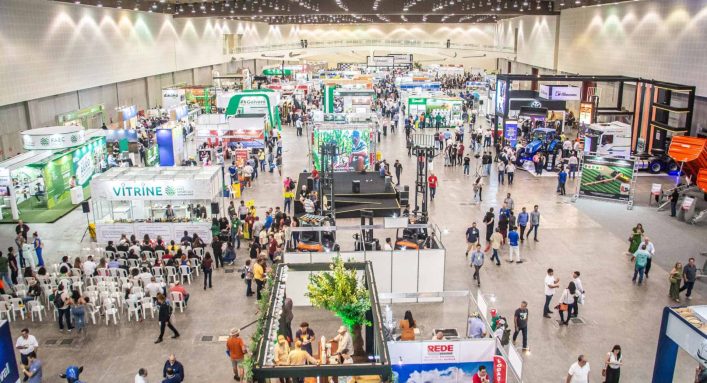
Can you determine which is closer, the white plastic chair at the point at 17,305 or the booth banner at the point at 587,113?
the white plastic chair at the point at 17,305

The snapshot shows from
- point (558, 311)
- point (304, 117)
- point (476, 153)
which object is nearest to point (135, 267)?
point (558, 311)

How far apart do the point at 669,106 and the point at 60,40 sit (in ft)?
94.4

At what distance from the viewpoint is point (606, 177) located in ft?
64.0

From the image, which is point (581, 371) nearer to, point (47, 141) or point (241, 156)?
point (241, 156)

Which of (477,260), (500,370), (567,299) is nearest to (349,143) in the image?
(477,260)

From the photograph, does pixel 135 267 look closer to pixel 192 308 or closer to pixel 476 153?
pixel 192 308

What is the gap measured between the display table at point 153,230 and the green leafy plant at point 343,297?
28.5 feet

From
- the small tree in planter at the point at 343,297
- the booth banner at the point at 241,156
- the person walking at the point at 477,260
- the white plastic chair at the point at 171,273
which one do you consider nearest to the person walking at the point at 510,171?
the person walking at the point at 477,260

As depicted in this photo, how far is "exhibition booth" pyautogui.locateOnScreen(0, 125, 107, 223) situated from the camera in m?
19.3

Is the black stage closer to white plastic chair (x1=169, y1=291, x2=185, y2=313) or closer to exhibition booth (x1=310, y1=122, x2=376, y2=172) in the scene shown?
exhibition booth (x1=310, y1=122, x2=376, y2=172)

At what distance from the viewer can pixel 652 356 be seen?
10.2m

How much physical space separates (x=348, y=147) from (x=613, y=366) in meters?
16.2

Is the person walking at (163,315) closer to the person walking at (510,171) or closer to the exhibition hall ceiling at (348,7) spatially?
the person walking at (510,171)

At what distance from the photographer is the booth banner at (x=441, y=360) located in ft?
28.6
